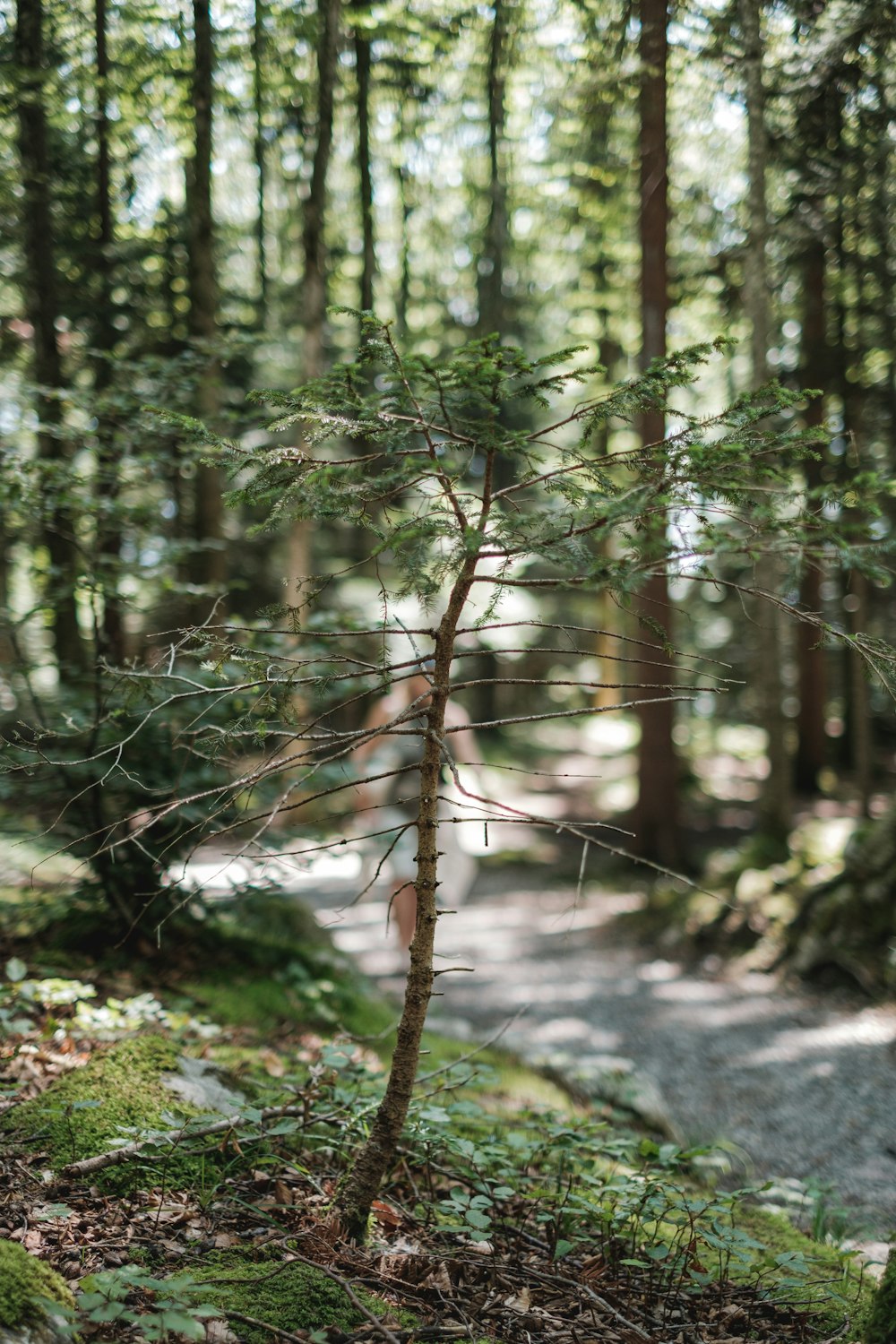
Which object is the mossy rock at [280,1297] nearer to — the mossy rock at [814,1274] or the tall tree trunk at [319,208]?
the mossy rock at [814,1274]

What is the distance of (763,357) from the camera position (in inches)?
311

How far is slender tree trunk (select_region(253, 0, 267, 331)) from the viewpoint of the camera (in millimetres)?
9867

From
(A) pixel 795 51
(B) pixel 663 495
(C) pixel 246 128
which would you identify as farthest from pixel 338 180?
(B) pixel 663 495

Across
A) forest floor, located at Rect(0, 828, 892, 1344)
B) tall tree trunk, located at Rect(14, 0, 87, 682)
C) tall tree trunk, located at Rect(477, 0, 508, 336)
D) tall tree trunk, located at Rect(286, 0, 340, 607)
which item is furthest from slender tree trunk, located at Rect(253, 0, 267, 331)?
forest floor, located at Rect(0, 828, 892, 1344)

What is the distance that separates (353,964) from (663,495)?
5230mm

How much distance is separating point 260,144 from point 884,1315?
14.7 metres

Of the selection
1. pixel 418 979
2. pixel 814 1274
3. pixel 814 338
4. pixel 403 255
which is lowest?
pixel 814 1274

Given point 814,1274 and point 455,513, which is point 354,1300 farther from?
point 455,513

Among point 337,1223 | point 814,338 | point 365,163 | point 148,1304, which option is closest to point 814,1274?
point 337,1223

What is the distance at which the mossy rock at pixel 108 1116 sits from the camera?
2.57 m

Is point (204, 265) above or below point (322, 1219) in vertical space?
above

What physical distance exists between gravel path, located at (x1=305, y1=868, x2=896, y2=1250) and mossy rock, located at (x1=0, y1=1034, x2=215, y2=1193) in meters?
0.95

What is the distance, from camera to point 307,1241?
7.88ft

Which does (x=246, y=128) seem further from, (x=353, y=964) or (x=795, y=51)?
(x=353, y=964)
